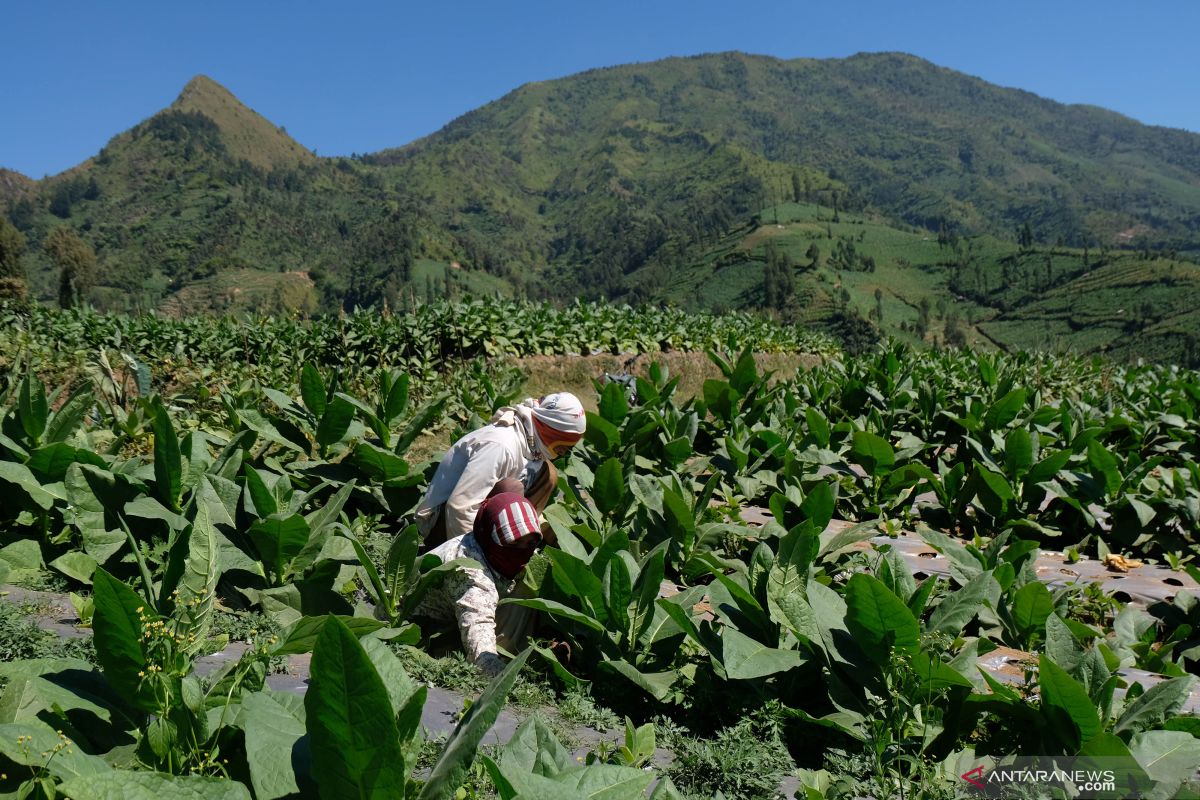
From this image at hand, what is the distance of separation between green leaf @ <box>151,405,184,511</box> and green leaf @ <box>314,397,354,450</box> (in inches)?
38.3

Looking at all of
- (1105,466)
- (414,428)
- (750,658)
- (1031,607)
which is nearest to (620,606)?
(750,658)

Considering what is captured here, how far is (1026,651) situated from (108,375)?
20.7ft

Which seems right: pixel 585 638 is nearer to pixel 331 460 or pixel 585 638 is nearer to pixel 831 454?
pixel 331 460

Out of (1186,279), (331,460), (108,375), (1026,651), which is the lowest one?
(1026,651)

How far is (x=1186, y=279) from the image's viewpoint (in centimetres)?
10262

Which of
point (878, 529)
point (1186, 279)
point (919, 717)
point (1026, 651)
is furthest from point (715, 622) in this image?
point (1186, 279)

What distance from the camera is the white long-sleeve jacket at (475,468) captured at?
3684 millimetres

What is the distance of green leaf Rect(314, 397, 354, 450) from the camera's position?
4309 millimetres

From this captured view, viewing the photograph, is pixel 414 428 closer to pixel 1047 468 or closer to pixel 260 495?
pixel 260 495

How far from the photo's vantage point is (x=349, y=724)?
1.57m

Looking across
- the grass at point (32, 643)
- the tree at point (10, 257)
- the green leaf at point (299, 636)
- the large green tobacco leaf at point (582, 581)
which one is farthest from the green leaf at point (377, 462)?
the tree at point (10, 257)

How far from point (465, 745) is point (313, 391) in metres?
3.37

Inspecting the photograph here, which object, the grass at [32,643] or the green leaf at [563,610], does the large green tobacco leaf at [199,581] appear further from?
the green leaf at [563,610]

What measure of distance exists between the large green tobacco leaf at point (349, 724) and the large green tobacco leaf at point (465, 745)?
79mm
